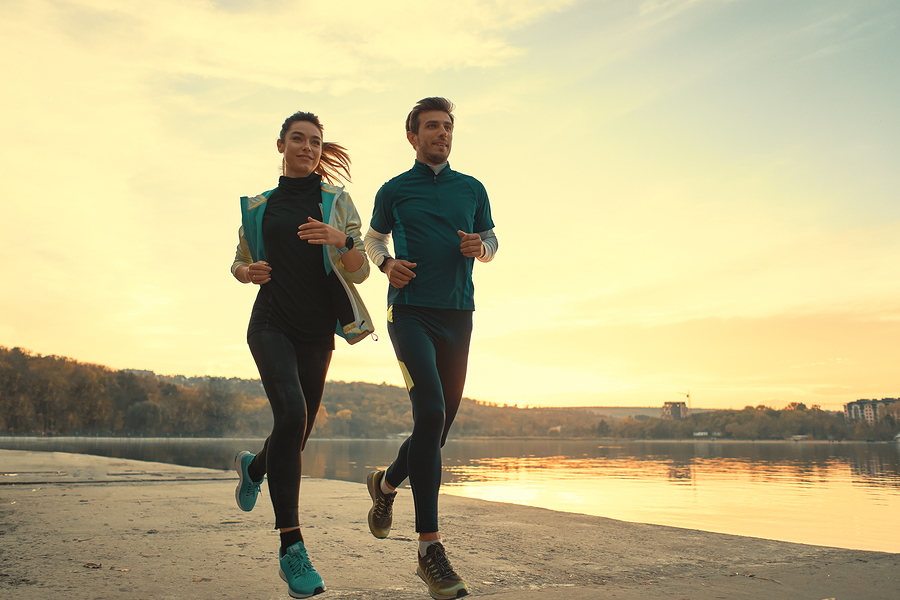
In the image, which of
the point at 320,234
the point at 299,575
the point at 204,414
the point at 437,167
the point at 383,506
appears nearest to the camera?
the point at 299,575

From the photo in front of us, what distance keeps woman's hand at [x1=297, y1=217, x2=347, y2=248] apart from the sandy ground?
1.75 meters

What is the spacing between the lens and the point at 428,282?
3.54 metres

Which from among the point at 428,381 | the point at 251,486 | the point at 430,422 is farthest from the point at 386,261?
the point at 251,486

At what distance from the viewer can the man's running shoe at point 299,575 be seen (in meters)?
2.78

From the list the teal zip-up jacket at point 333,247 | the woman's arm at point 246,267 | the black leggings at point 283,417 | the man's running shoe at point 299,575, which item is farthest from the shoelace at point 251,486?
the woman's arm at point 246,267

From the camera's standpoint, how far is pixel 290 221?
11.5 feet

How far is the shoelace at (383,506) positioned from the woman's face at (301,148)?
2.01 metres

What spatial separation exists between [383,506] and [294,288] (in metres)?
1.44

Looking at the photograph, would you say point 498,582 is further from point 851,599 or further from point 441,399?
point 851,599

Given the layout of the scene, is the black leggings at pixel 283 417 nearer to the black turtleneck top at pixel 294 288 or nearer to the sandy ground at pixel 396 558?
the black turtleneck top at pixel 294 288

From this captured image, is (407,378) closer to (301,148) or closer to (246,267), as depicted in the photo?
(246,267)

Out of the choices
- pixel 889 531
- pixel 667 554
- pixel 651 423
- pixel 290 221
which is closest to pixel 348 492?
pixel 667 554

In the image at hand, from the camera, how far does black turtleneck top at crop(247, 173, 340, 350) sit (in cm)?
336

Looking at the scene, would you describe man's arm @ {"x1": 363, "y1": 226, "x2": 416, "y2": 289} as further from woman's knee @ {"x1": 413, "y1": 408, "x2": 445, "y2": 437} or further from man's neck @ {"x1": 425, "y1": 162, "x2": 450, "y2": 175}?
woman's knee @ {"x1": 413, "y1": 408, "x2": 445, "y2": 437}
